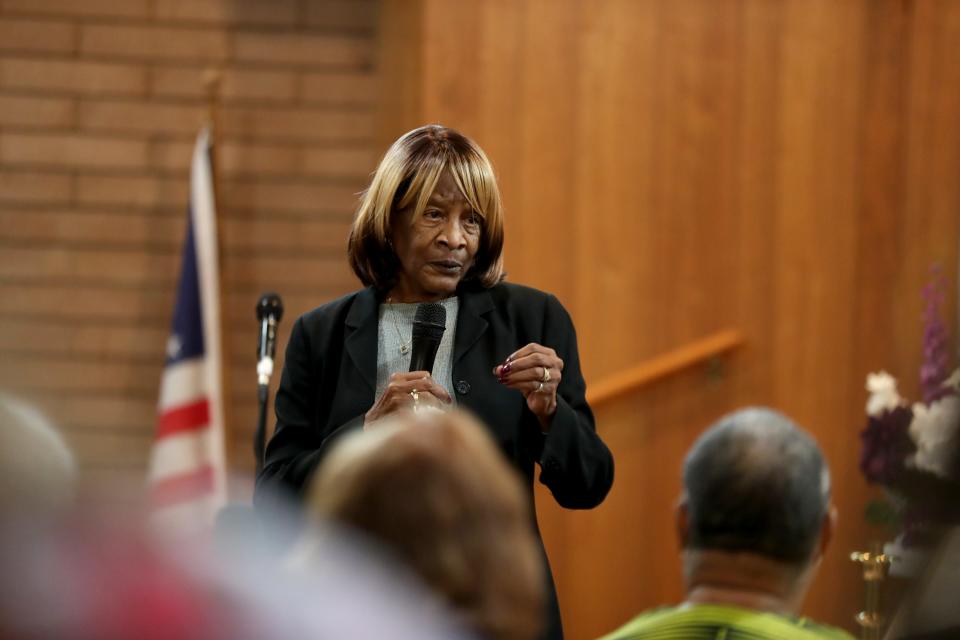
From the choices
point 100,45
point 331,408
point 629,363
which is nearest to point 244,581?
point 331,408

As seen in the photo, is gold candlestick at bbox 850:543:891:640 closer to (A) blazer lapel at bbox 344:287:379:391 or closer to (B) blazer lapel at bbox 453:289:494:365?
(B) blazer lapel at bbox 453:289:494:365

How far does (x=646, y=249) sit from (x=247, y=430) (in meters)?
1.59

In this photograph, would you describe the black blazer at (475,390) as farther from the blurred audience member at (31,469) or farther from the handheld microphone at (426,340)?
the blurred audience member at (31,469)

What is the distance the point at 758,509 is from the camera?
1.33 metres

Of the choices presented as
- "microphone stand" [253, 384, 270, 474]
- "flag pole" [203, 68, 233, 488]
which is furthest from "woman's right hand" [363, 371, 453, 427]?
"flag pole" [203, 68, 233, 488]

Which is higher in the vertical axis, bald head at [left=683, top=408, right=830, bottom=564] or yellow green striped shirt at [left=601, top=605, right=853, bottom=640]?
bald head at [left=683, top=408, right=830, bottom=564]

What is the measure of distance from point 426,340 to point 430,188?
10.2 inches

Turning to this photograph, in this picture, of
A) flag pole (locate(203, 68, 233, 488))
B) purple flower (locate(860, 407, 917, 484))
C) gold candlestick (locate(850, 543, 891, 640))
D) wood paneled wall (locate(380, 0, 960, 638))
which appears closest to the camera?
gold candlestick (locate(850, 543, 891, 640))

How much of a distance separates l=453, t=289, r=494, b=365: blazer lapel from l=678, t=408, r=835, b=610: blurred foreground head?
850mm

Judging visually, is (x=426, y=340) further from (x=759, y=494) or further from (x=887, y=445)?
(x=887, y=445)

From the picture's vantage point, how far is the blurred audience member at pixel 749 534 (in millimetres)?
1319

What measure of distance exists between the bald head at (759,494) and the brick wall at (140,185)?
3648 mm

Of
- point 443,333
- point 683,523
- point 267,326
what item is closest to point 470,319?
point 443,333

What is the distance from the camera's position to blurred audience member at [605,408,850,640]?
1.32 metres
